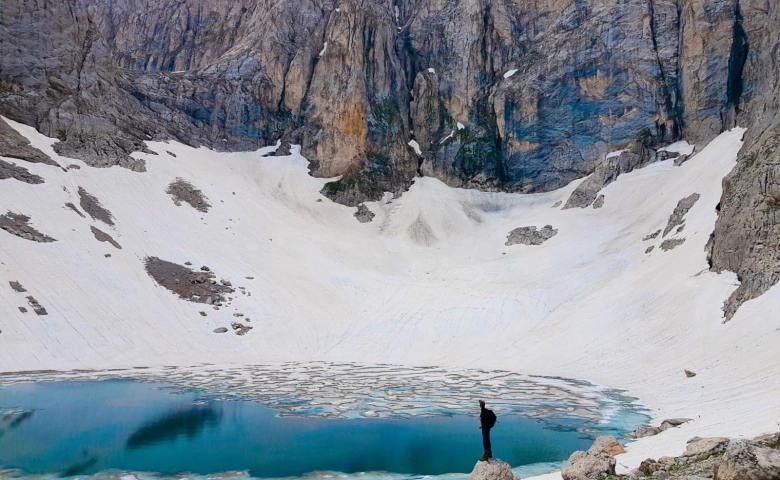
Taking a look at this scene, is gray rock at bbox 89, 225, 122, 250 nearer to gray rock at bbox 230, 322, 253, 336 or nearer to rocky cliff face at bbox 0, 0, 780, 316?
gray rock at bbox 230, 322, 253, 336

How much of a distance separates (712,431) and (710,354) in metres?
14.2

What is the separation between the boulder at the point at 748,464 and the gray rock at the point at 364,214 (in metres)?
62.3

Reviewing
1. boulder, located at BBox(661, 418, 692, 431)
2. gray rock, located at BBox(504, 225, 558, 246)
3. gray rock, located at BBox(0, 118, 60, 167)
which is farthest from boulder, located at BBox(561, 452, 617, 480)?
gray rock, located at BBox(0, 118, 60, 167)

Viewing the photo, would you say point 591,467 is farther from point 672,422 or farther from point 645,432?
point 672,422

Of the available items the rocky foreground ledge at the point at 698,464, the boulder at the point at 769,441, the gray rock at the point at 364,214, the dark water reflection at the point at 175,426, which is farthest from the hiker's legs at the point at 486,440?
the gray rock at the point at 364,214

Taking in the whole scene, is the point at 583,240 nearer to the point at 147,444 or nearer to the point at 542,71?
the point at 542,71

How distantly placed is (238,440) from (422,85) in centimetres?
7259

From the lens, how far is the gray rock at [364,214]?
7075cm

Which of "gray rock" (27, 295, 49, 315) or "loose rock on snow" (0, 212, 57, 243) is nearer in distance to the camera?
"gray rock" (27, 295, 49, 315)

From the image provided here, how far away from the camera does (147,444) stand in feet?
59.9

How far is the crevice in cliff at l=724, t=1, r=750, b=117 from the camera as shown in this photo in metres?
65.7

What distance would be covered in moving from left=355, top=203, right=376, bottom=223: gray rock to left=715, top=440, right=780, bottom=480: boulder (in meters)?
62.3

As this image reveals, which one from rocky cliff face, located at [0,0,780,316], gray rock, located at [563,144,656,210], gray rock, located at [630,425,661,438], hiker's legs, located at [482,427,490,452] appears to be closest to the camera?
hiker's legs, located at [482,427,490,452]

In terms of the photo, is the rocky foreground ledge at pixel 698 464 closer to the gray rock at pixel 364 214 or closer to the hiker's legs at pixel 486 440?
the hiker's legs at pixel 486 440
